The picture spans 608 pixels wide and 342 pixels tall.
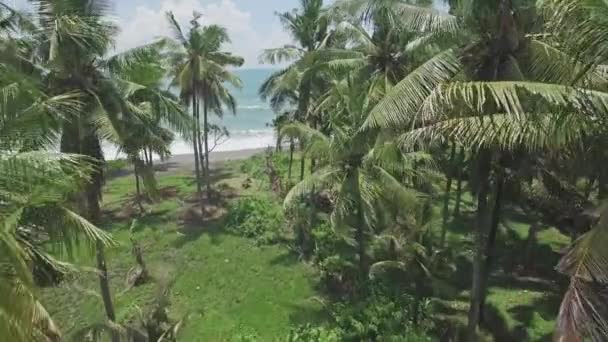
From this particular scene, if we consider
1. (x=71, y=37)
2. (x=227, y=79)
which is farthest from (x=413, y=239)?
(x=227, y=79)

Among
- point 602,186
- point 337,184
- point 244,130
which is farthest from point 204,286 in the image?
point 244,130

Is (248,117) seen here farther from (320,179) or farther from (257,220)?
(320,179)

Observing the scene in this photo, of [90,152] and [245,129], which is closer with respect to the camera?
[90,152]

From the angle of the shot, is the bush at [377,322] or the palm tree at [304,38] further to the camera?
the palm tree at [304,38]

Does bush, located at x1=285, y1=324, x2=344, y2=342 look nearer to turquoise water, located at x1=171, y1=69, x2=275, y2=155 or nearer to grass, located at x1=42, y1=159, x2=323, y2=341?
grass, located at x1=42, y1=159, x2=323, y2=341

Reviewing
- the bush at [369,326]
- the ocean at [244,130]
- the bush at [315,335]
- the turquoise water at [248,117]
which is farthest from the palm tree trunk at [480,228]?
the turquoise water at [248,117]

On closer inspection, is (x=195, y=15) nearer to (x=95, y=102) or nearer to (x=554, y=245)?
(x=95, y=102)

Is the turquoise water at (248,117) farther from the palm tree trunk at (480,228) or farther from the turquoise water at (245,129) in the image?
the palm tree trunk at (480,228)
